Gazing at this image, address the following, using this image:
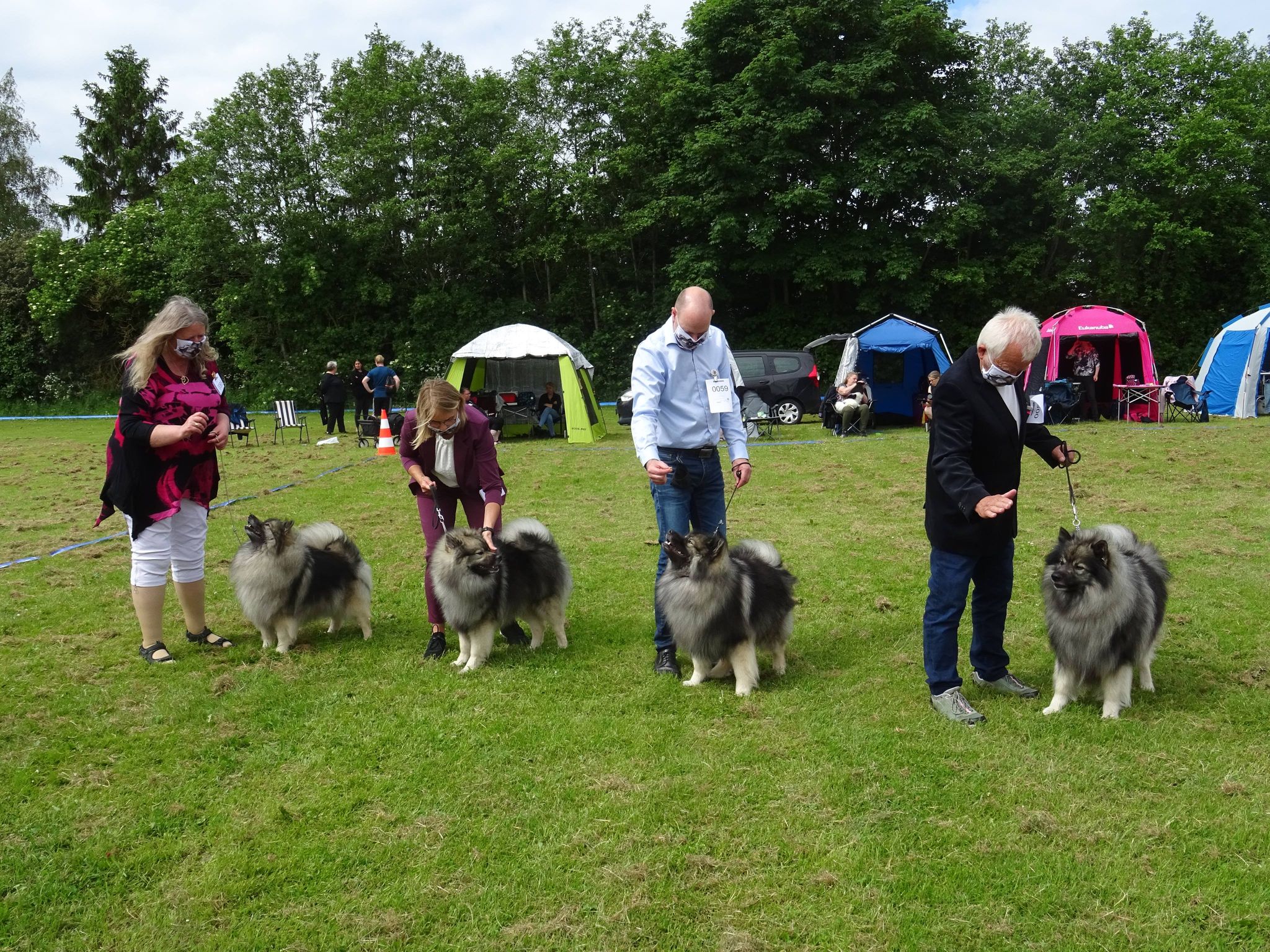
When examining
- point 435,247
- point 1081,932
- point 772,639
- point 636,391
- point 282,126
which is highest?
point 282,126

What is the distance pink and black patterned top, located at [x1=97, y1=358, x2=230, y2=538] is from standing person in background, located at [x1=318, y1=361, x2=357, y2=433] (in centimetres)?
1393

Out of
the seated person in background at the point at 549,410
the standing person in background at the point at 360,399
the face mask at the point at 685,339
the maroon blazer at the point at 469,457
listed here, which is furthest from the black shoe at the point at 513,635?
the standing person in background at the point at 360,399

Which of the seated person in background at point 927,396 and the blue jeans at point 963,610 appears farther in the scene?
the seated person in background at point 927,396

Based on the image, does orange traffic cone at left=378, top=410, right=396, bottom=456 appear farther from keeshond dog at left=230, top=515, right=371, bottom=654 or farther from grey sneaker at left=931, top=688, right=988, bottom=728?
A: grey sneaker at left=931, top=688, right=988, bottom=728

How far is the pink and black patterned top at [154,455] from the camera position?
4430 millimetres

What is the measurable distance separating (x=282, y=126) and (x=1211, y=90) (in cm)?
2743

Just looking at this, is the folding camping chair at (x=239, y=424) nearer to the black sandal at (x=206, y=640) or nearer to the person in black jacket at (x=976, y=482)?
the black sandal at (x=206, y=640)

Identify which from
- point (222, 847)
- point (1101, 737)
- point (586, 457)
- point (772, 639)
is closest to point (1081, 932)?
point (1101, 737)

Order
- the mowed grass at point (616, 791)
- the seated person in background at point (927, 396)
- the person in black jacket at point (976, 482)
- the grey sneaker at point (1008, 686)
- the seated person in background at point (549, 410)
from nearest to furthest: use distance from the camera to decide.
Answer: the mowed grass at point (616, 791), the person in black jacket at point (976, 482), the grey sneaker at point (1008, 686), the seated person in background at point (927, 396), the seated person in background at point (549, 410)

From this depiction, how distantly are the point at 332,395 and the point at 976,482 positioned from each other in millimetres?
16460

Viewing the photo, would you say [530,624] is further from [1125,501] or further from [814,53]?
[814,53]

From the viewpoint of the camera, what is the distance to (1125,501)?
8633mm

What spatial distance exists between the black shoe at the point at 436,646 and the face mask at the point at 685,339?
213 centimetres

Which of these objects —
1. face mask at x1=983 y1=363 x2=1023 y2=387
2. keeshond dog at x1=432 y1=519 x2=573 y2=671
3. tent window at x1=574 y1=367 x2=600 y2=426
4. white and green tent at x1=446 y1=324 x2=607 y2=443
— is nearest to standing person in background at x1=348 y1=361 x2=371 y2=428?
white and green tent at x1=446 y1=324 x2=607 y2=443
